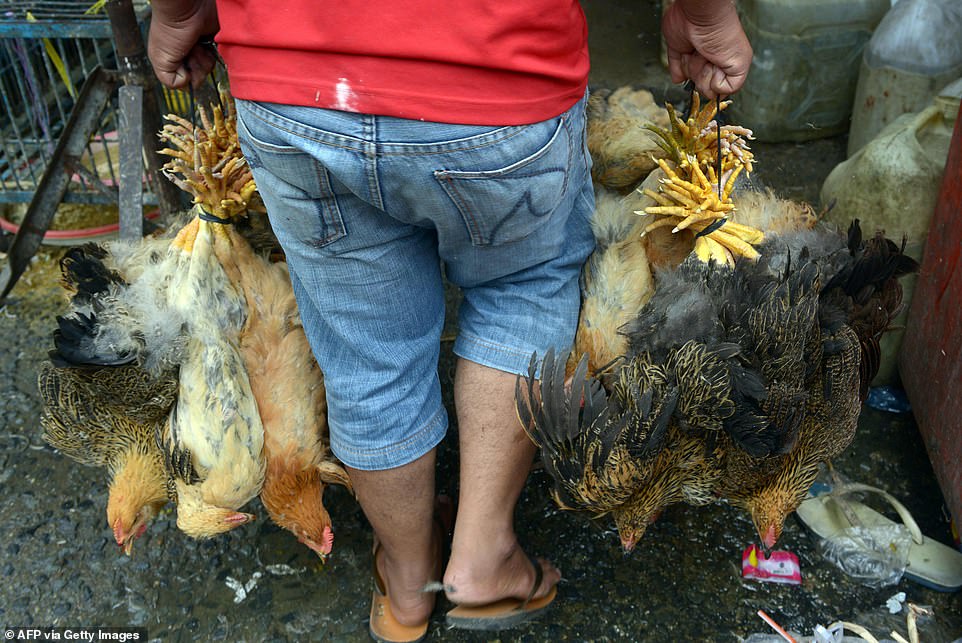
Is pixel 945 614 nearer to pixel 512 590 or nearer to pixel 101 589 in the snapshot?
pixel 512 590

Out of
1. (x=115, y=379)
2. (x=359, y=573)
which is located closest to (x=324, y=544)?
(x=359, y=573)

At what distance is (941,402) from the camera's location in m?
2.50

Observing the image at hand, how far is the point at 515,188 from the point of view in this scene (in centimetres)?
160

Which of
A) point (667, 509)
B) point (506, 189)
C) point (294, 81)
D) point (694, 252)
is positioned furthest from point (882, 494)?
point (294, 81)

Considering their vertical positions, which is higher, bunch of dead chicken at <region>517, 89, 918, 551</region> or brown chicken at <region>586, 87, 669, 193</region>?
brown chicken at <region>586, 87, 669, 193</region>

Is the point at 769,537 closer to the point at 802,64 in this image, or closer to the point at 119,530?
the point at 119,530

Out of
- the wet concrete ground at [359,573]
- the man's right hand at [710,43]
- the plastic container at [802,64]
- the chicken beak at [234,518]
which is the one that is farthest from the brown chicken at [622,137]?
the plastic container at [802,64]

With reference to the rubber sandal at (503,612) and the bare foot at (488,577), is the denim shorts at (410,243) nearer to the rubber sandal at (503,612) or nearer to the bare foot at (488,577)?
the bare foot at (488,577)

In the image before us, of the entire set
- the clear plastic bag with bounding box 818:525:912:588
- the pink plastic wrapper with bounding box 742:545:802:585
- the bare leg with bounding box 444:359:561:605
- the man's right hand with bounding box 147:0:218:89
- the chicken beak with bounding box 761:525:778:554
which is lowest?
the pink plastic wrapper with bounding box 742:545:802:585

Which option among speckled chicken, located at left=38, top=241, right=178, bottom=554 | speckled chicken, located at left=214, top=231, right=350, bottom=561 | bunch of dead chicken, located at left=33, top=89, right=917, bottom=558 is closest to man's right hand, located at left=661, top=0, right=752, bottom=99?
bunch of dead chicken, located at left=33, top=89, right=917, bottom=558

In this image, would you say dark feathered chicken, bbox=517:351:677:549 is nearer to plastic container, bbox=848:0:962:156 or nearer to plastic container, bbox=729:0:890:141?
plastic container, bbox=848:0:962:156

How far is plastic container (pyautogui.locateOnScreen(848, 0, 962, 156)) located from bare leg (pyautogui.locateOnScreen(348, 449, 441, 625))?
9.20 feet

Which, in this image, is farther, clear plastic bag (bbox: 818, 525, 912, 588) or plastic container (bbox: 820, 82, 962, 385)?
plastic container (bbox: 820, 82, 962, 385)

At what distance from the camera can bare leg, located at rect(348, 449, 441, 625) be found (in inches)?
82.7
